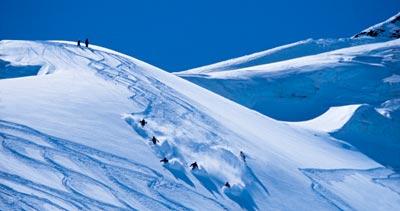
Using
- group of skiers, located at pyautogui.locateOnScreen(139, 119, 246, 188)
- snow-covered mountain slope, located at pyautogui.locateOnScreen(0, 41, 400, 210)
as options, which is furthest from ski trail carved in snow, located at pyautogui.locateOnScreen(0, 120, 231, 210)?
group of skiers, located at pyautogui.locateOnScreen(139, 119, 246, 188)

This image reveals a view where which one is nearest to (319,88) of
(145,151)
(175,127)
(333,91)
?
(333,91)

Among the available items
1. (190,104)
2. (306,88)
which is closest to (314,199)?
(190,104)

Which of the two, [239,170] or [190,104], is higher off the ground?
[190,104]

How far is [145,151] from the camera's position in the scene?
16.5 meters

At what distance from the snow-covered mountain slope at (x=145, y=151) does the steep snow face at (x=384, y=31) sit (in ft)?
130

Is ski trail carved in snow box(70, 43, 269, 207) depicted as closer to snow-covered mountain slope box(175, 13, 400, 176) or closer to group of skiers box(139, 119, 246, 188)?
group of skiers box(139, 119, 246, 188)

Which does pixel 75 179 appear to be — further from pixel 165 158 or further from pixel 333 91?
pixel 333 91

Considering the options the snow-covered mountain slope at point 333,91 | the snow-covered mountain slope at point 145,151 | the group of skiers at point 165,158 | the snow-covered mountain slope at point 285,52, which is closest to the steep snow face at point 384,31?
the snow-covered mountain slope at point 285,52

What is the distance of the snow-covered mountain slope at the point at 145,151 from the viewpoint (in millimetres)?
Answer: 13633

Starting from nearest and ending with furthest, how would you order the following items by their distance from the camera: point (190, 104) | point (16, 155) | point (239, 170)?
1. point (16, 155)
2. point (239, 170)
3. point (190, 104)

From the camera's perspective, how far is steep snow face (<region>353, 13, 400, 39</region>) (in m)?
64.2

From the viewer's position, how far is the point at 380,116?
32875 millimetres

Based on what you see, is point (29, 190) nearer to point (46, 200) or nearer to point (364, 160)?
point (46, 200)

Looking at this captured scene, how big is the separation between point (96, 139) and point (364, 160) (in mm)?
15606
